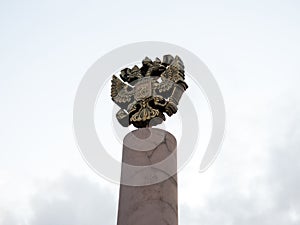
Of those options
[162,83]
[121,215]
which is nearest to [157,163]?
[121,215]

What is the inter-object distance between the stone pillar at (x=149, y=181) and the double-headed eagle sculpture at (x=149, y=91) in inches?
18.3

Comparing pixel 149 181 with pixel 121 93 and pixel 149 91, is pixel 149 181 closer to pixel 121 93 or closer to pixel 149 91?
pixel 149 91

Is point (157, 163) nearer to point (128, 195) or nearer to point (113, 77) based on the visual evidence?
point (128, 195)

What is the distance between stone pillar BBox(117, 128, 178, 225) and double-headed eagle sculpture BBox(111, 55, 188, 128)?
1.52 feet

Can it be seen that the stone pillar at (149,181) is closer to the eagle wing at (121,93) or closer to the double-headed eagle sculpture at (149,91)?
the double-headed eagle sculpture at (149,91)

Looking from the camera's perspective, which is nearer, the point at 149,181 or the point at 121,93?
the point at 149,181

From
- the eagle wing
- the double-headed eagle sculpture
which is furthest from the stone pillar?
the eagle wing

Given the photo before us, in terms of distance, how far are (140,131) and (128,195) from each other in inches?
61.1

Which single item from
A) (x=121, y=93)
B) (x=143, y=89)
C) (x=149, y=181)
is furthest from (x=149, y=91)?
(x=149, y=181)

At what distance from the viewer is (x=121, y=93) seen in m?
10.4

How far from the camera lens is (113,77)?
10930mm

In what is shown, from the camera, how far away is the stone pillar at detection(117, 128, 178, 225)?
25.9ft

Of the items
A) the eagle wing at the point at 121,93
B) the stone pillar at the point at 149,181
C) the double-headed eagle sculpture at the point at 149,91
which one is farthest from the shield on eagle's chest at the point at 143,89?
the stone pillar at the point at 149,181

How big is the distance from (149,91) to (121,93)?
781 millimetres
